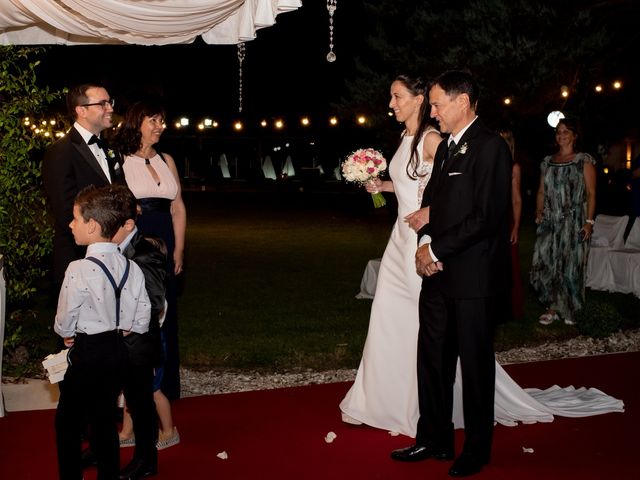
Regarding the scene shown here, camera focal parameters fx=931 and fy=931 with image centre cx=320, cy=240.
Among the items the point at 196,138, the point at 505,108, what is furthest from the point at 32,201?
the point at 196,138

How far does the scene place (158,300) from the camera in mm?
4828

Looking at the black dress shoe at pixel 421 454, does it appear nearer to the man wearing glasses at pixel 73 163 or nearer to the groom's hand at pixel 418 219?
the groom's hand at pixel 418 219

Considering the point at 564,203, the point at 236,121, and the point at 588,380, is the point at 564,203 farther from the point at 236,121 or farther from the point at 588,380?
the point at 236,121

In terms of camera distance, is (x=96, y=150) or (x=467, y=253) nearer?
(x=467, y=253)

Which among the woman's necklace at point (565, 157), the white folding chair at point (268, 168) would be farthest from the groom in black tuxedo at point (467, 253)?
the white folding chair at point (268, 168)

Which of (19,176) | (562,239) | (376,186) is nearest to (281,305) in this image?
(562,239)

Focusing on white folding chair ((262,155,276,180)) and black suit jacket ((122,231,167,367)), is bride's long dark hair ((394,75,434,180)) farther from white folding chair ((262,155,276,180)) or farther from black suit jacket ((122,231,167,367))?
white folding chair ((262,155,276,180))

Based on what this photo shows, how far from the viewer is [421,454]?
5328 mm

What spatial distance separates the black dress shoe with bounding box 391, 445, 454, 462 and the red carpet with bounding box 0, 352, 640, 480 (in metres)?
0.04

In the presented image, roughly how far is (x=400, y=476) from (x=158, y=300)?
1637 mm

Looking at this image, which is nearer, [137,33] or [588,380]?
[137,33]

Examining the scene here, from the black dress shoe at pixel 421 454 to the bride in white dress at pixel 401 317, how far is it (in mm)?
387

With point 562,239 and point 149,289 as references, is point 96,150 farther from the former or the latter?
point 562,239

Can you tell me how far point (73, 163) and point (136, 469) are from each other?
6.02 feet
